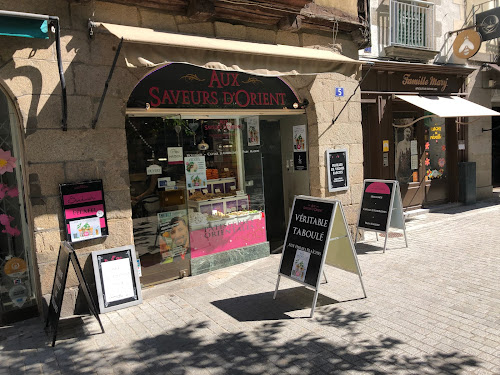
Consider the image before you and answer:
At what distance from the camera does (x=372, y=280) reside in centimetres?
584

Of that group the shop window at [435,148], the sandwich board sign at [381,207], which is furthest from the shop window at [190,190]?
the shop window at [435,148]

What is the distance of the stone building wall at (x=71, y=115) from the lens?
4715 mm

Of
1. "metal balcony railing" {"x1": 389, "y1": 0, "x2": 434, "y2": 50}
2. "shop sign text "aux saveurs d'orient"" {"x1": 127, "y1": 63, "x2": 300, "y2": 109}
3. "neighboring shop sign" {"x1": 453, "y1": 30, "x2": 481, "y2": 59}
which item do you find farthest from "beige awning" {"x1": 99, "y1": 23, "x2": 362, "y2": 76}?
"neighboring shop sign" {"x1": 453, "y1": 30, "x2": 481, "y2": 59}

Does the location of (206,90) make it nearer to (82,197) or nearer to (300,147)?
(300,147)

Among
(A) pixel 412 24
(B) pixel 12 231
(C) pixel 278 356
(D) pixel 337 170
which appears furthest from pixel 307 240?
(A) pixel 412 24

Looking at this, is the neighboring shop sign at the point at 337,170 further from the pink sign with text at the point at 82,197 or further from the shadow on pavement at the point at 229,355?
the pink sign with text at the point at 82,197

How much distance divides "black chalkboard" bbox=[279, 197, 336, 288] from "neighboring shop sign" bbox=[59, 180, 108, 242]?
2339mm

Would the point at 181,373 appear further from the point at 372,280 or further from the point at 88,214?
the point at 372,280

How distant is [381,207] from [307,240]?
2893 mm

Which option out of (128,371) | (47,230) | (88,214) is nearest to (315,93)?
(88,214)

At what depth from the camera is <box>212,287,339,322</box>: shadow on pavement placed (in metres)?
4.84

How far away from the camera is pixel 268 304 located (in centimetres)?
516

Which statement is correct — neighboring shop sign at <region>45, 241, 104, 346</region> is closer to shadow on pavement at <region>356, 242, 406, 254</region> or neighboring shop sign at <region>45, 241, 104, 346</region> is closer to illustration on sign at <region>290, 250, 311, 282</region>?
illustration on sign at <region>290, 250, 311, 282</region>

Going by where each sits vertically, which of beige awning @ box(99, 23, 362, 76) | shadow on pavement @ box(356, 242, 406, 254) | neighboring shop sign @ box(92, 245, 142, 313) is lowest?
shadow on pavement @ box(356, 242, 406, 254)
